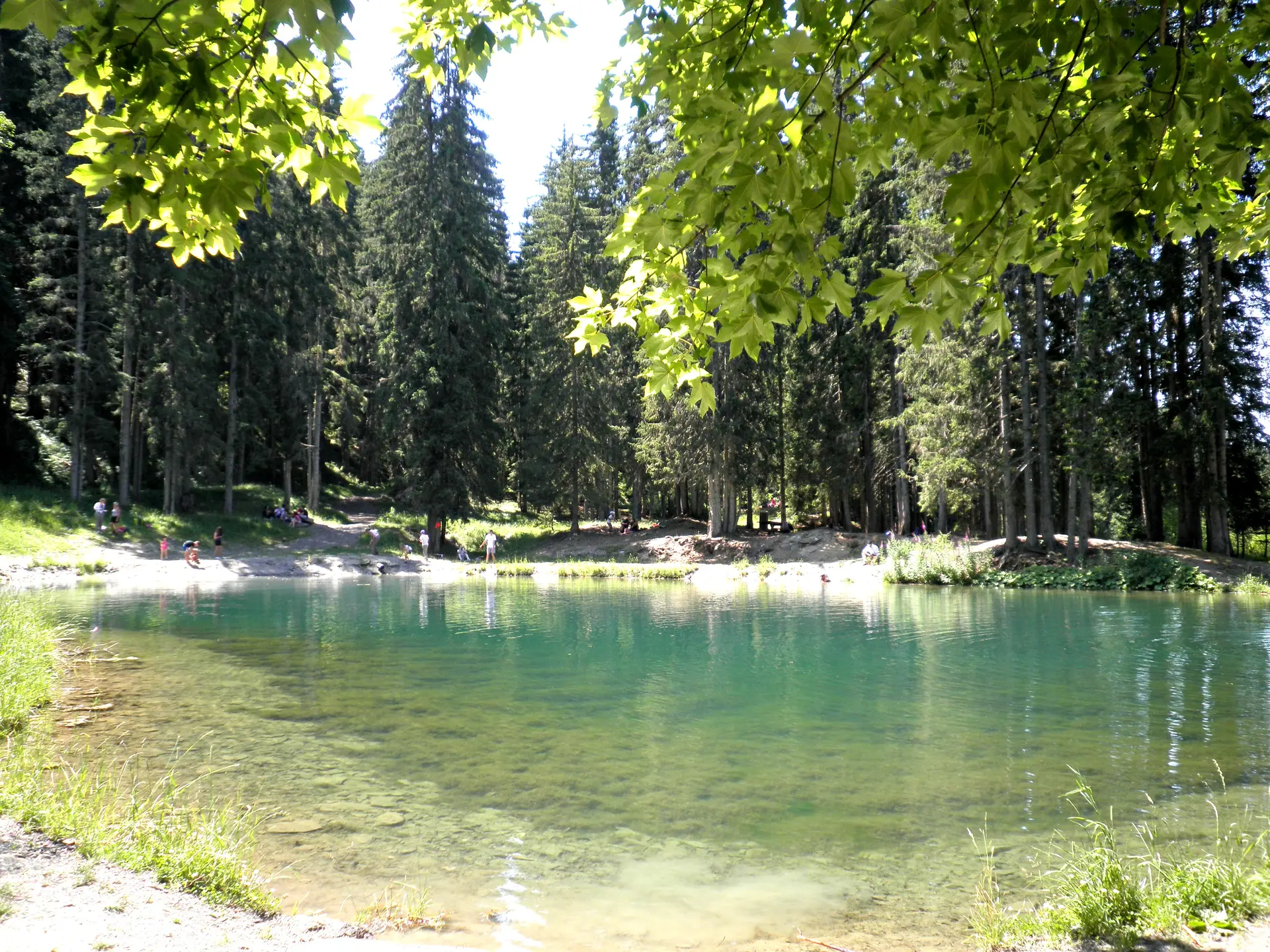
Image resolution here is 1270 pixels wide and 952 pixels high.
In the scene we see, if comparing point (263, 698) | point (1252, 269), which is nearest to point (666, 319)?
point (263, 698)

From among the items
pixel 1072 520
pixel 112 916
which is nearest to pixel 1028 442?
pixel 1072 520

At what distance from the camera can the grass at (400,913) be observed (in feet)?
13.2

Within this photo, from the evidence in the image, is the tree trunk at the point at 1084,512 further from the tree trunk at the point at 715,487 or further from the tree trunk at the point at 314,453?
the tree trunk at the point at 314,453

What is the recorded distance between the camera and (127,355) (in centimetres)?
3161

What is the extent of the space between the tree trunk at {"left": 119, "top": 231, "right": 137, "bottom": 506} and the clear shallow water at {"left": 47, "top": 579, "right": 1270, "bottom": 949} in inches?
732

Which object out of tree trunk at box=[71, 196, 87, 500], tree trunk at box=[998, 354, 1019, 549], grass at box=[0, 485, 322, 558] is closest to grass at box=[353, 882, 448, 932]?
grass at box=[0, 485, 322, 558]

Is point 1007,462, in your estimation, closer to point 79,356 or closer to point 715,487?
point 715,487

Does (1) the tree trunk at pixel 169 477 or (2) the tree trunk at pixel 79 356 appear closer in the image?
(2) the tree trunk at pixel 79 356

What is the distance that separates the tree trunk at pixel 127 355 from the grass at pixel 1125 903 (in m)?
34.3

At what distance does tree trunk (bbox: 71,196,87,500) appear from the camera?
1194 inches

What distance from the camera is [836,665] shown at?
1166cm

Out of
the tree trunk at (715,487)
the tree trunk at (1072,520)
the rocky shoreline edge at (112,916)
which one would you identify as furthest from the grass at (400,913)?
the tree trunk at (715,487)

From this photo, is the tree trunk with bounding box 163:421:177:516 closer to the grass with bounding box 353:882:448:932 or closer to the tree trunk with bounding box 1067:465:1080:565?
the tree trunk with bounding box 1067:465:1080:565

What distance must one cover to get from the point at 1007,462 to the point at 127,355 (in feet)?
107
